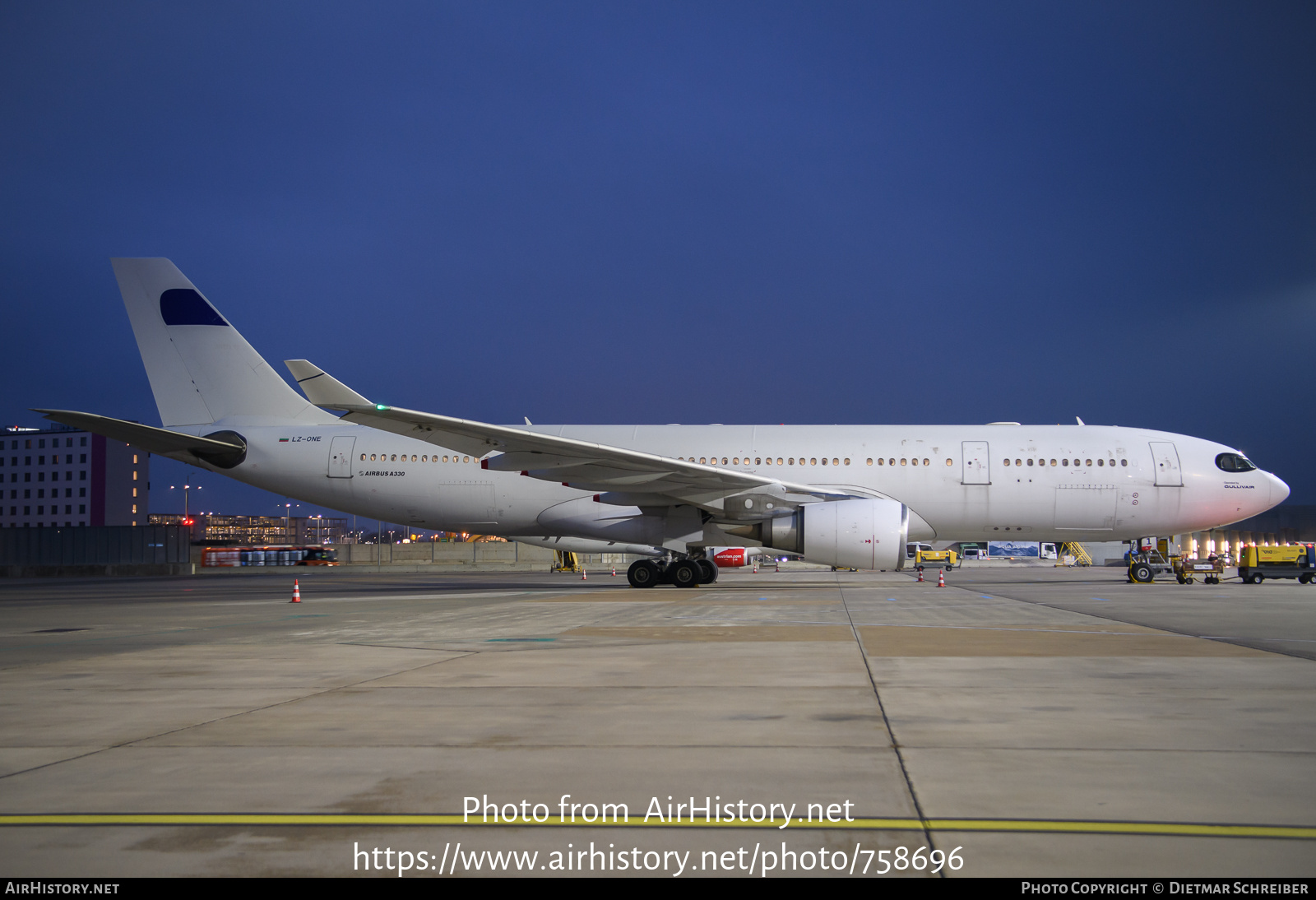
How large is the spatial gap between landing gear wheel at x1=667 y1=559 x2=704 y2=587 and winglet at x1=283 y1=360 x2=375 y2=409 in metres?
7.55

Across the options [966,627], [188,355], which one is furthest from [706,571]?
[188,355]

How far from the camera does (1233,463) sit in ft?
66.1

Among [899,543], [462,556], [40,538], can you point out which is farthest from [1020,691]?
[462,556]

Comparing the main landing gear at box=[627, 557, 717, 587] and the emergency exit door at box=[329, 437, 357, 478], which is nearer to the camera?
the main landing gear at box=[627, 557, 717, 587]

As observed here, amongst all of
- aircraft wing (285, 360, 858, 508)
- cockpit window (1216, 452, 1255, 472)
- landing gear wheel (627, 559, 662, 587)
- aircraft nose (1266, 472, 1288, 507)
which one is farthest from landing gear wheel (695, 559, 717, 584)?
aircraft nose (1266, 472, 1288, 507)

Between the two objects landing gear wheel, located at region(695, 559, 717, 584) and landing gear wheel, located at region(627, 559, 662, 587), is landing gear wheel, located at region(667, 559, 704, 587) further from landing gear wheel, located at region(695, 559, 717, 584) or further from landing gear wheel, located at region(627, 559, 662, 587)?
landing gear wheel, located at region(627, 559, 662, 587)

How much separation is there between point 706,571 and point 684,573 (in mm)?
704

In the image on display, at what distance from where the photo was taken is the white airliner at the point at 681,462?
19109 millimetres

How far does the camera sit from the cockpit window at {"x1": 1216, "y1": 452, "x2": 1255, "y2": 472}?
790 inches

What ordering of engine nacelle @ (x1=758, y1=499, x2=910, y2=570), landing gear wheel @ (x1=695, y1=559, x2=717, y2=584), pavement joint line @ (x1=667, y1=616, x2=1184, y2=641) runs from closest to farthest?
1. pavement joint line @ (x1=667, y1=616, x2=1184, y2=641)
2. engine nacelle @ (x1=758, y1=499, x2=910, y2=570)
3. landing gear wheel @ (x1=695, y1=559, x2=717, y2=584)
